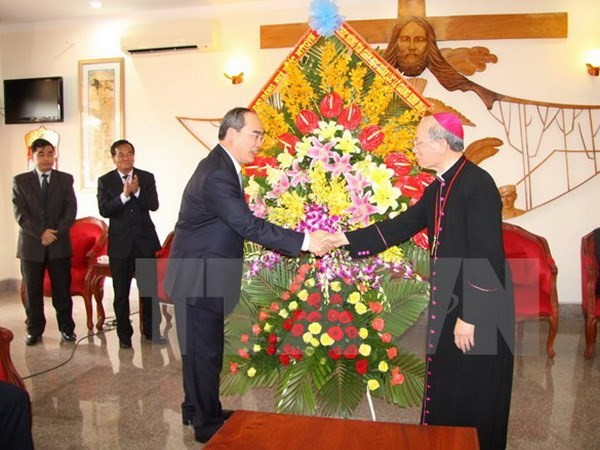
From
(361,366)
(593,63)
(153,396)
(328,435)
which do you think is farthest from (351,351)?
(593,63)

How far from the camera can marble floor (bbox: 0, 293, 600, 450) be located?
2896 mm

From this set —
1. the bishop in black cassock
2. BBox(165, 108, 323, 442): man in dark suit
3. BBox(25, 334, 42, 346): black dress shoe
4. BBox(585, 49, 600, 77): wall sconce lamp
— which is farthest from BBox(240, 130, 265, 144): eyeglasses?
BBox(585, 49, 600, 77): wall sconce lamp

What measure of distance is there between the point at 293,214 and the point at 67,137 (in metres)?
4.79

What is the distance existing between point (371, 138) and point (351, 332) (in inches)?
30.1

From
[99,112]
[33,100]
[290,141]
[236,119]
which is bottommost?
[290,141]

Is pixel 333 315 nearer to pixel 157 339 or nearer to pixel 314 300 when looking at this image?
pixel 314 300

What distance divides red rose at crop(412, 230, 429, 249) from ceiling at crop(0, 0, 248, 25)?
12.8 feet

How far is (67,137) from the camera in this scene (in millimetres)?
6332

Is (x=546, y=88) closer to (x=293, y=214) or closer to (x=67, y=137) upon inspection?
(x=293, y=214)

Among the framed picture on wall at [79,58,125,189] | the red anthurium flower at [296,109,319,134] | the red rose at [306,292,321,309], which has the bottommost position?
the red rose at [306,292,321,309]

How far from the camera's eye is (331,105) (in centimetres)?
233

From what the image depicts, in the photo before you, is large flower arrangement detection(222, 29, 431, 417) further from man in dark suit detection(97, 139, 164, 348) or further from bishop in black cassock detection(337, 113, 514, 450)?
man in dark suit detection(97, 139, 164, 348)

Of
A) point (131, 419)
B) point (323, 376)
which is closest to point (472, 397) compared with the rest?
point (323, 376)

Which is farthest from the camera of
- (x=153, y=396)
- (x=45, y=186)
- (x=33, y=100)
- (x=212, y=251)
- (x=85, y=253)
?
(x=33, y=100)
